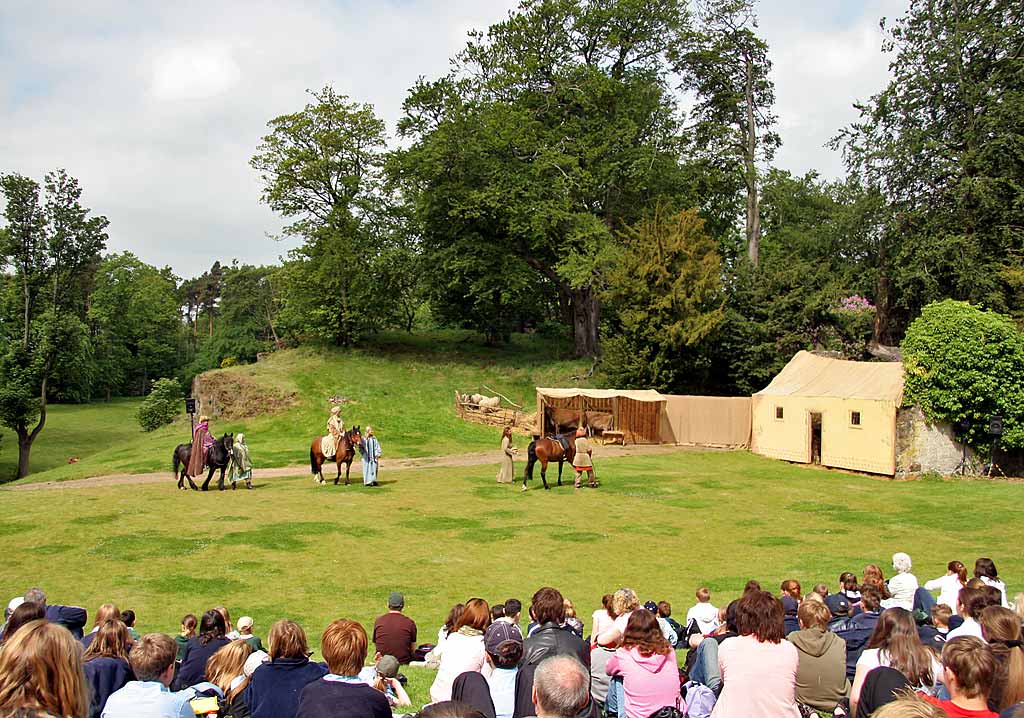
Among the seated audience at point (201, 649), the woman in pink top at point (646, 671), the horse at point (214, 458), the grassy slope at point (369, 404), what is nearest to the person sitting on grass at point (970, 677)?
the woman in pink top at point (646, 671)

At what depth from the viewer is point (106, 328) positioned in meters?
71.5

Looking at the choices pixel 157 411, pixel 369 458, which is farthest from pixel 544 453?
pixel 157 411

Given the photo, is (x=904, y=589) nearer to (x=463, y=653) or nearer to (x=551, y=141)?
(x=463, y=653)

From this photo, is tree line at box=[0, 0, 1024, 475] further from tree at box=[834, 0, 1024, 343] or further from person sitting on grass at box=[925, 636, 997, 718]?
person sitting on grass at box=[925, 636, 997, 718]

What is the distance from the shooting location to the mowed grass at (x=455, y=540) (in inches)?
491

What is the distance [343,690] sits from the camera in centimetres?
454

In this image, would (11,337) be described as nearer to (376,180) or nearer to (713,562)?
(376,180)

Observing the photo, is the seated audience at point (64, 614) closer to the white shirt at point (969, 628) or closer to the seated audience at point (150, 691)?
the seated audience at point (150, 691)

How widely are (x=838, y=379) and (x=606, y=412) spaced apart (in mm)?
9732

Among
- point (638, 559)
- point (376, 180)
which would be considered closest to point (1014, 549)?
point (638, 559)

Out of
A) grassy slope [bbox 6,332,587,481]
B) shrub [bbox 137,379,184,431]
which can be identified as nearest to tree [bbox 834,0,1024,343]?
grassy slope [bbox 6,332,587,481]

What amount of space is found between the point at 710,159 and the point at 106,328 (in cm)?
5620

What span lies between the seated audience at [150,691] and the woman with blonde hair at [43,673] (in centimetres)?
106

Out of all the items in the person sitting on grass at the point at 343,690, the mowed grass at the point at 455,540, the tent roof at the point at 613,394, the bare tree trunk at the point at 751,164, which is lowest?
the mowed grass at the point at 455,540
